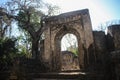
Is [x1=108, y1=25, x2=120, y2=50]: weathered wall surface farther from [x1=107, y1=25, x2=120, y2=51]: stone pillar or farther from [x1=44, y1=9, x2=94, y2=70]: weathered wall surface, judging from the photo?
[x1=44, y1=9, x2=94, y2=70]: weathered wall surface

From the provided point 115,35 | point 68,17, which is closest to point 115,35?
point 115,35

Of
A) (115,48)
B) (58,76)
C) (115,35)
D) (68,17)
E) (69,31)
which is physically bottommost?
(58,76)

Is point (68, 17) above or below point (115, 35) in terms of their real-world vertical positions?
above

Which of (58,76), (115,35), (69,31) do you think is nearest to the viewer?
(58,76)

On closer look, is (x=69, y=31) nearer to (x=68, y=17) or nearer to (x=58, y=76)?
(x=68, y=17)

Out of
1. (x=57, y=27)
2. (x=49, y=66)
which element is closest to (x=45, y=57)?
(x=49, y=66)

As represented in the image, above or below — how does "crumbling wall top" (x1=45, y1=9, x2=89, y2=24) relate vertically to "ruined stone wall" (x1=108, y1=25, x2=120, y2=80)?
above

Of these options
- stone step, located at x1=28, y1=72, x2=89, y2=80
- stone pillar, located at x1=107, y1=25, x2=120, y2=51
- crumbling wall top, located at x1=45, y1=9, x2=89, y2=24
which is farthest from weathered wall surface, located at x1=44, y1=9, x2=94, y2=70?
stone step, located at x1=28, y1=72, x2=89, y2=80

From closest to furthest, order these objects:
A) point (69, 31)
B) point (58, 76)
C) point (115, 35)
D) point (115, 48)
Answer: point (58, 76), point (115, 48), point (115, 35), point (69, 31)

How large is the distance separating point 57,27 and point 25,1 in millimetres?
6083

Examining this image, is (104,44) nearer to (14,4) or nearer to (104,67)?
(104,67)

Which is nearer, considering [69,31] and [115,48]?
[115,48]

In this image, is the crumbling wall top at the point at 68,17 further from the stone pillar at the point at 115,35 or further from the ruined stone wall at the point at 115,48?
the ruined stone wall at the point at 115,48

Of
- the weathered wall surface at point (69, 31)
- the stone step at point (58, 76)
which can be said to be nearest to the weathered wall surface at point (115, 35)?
Result: the weathered wall surface at point (69, 31)
